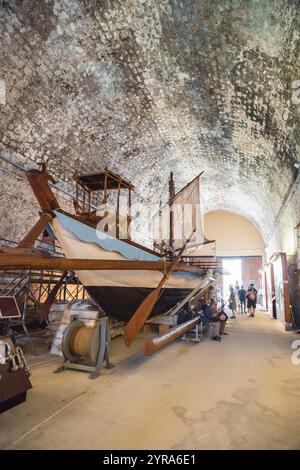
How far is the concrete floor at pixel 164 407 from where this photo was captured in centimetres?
203

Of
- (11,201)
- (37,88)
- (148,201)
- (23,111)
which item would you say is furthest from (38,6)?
(148,201)

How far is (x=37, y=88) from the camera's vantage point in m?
5.89

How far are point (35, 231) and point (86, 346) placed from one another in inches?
69.2

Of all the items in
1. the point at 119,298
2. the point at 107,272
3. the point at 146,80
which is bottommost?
the point at 119,298

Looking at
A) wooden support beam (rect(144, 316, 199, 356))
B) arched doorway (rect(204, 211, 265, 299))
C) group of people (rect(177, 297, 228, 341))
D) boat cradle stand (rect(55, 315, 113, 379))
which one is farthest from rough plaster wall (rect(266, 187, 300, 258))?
arched doorway (rect(204, 211, 265, 299))

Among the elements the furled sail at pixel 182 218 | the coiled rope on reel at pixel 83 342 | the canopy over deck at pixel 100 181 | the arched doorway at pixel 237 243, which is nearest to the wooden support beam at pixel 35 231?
the coiled rope on reel at pixel 83 342

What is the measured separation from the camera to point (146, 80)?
279 inches

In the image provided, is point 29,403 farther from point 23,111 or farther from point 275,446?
point 23,111

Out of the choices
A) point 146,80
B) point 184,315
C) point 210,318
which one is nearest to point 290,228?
point 210,318

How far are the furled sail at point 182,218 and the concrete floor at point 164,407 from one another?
7.89 metres

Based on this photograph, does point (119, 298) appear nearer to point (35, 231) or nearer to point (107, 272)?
point (107, 272)

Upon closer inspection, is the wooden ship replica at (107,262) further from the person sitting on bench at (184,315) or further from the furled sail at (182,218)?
the furled sail at (182,218)

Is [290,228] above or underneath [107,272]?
above

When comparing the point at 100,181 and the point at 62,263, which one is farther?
the point at 100,181
